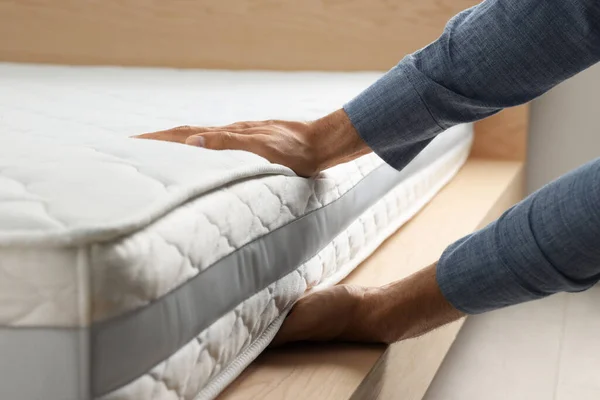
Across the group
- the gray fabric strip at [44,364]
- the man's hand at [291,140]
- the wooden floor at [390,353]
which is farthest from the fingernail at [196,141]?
Result: the gray fabric strip at [44,364]

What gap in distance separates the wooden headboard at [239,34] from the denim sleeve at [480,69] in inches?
45.3

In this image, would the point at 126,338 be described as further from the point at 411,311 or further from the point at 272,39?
the point at 272,39

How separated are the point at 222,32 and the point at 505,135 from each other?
2.76 ft

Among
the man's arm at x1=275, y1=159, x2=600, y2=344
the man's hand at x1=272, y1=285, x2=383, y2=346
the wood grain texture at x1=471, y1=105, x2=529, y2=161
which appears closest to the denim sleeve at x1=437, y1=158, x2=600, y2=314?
the man's arm at x1=275, y1=159, x2=600, y2=344

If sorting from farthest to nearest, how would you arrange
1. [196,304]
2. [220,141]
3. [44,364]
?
[220,141] < [196,304] < [44,364]

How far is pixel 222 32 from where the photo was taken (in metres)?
2.23

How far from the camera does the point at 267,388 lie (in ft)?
2.49

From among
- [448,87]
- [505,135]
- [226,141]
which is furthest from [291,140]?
[505,135]

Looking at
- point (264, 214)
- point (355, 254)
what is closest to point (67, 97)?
point (355, 254)

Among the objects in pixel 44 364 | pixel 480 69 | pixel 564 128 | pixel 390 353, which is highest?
pixel 480 69

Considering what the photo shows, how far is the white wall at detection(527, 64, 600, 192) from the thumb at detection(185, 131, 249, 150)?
1325 millimetres

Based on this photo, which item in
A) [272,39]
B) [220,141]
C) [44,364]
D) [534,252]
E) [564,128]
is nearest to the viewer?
[44,364]

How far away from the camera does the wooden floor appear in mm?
775

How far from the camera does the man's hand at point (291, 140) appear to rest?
0.91 metres
